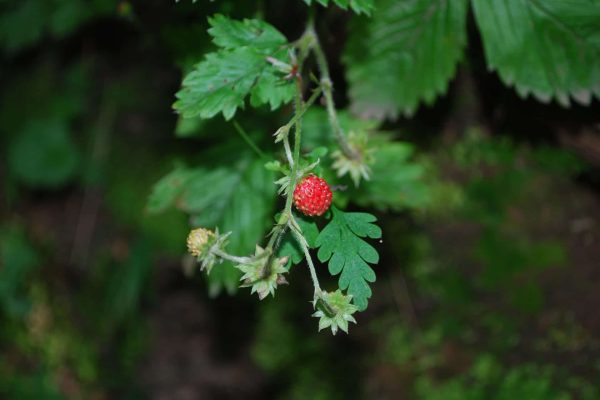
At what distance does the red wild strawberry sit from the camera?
112 centimetres

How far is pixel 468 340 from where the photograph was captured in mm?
2293

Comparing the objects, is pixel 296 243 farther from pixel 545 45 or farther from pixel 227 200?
pixel 545 45

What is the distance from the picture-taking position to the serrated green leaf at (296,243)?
1189 millimetres

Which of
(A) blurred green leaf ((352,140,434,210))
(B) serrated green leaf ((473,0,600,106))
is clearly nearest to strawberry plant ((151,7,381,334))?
(A) blurred green leaf ((352,140,434,210))

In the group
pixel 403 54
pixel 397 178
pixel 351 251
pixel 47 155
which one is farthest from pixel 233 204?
pixel 47 155

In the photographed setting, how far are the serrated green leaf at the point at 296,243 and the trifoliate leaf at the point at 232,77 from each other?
327 millimetres

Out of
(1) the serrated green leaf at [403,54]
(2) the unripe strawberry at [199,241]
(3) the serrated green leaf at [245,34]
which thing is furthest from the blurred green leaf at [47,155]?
(2) the unripe strawberry at [199,241]

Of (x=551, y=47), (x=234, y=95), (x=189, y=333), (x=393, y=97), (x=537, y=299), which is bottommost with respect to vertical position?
(x=189, y=333)

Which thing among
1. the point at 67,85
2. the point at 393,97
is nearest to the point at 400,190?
the point at 393,97

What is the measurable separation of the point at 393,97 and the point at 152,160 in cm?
155

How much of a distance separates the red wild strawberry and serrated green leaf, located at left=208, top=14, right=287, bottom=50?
0.49 m

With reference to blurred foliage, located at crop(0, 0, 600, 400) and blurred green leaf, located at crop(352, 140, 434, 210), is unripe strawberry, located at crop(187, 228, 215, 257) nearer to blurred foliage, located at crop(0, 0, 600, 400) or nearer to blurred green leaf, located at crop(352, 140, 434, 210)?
blurred foliage, located at crop(0, 0, 600, 400)

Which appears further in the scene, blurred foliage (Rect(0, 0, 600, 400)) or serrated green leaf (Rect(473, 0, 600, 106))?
blurred foliage (Rect(0, 0, 600, 400))

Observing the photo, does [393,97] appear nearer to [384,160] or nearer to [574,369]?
[384,160]
